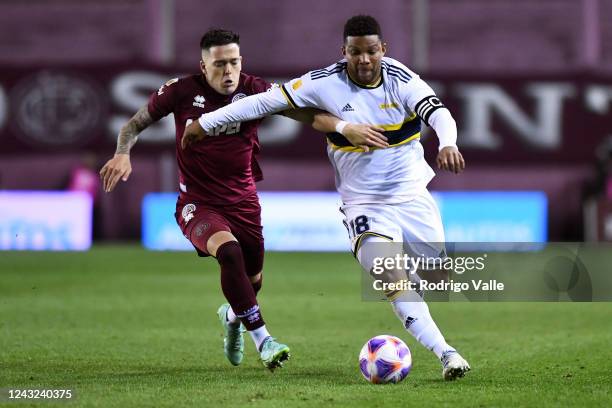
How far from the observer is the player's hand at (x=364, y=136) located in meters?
7.14

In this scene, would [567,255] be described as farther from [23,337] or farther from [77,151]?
[23,337]

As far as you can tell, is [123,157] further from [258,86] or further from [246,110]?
[258,86]

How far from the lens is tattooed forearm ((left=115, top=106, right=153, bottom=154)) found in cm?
784

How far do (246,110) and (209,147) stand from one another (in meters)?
0.58

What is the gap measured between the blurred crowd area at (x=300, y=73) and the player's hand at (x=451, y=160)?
580 inches

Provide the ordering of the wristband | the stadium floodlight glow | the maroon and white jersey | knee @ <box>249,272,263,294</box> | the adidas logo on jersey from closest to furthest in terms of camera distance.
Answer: the wristband, the adidas logo on jersey, the maroon and white jersey, knee @ <box>249,272,263,294</box>, the stadium floodlight glow

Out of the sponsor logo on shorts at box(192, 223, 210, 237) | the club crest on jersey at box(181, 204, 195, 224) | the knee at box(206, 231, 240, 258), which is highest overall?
the club crest on jersey at box(181, 204, 195, 224)

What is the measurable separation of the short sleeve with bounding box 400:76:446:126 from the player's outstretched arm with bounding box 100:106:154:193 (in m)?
1.85

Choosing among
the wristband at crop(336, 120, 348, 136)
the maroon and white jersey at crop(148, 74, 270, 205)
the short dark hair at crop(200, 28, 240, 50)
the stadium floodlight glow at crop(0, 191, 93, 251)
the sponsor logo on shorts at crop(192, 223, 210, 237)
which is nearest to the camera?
the wristband at crop(336, 120, 348, 136)

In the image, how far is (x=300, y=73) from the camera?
21344 millimetres

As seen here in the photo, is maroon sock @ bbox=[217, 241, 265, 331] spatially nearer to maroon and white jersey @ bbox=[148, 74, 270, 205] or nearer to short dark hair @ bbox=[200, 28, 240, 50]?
maroon and white jersey @ bbox=[148, 74, 270, 205]

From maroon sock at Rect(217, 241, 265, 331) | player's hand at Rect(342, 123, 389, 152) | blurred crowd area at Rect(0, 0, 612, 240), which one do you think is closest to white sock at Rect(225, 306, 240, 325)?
maroon sock at Rect(217, 241, 265, 331)

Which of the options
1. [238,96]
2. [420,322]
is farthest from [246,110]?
[420,322]

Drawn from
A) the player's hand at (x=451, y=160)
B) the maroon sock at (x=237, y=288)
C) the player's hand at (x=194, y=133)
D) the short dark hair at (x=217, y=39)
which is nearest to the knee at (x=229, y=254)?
the maroon sock at (x=237, y=288)
